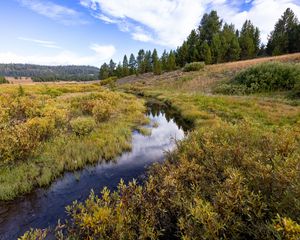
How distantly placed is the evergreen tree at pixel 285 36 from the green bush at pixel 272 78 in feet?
94.7

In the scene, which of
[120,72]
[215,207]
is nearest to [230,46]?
[120,72]

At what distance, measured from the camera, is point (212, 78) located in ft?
129

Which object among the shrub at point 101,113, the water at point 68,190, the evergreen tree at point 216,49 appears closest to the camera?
the water at point 68,190

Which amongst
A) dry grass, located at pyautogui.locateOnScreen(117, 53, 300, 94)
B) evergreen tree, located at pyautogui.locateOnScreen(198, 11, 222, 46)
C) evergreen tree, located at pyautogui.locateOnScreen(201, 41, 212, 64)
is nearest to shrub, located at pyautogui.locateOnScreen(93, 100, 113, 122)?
dry grass, located at pyautogui.locateOnScreen(117, 53, 300, 94)

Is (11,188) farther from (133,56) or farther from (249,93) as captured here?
(133,56)

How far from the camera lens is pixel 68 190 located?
7703 mm

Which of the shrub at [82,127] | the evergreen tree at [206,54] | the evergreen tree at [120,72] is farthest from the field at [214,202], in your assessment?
the evergreen tree at [120,72]

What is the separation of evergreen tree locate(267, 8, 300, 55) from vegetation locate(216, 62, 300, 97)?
28.7 metres

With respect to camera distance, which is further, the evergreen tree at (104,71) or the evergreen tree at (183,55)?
the evergreen tree at (104,71)

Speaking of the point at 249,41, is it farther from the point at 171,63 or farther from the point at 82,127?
the point at 82,127

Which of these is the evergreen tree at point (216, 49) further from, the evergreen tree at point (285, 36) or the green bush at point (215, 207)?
the green bush at point (215, 207)

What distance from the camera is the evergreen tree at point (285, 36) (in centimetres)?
5373

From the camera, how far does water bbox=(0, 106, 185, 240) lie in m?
6.07

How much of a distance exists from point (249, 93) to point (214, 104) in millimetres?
10207
